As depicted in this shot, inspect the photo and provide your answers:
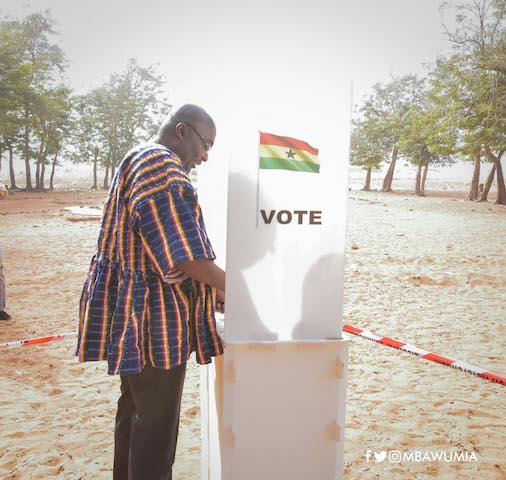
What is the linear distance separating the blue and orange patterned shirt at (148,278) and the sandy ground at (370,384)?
4.25ft

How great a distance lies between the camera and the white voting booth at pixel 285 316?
1.35 meters

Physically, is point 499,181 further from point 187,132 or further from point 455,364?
point 187,132

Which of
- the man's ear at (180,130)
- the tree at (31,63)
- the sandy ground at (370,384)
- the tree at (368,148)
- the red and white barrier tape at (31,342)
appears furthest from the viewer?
the tree at (368,148)

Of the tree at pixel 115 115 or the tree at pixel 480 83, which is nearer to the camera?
the tree at pixel 480 83

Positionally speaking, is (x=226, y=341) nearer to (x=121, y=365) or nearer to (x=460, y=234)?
(x=121, y=365)

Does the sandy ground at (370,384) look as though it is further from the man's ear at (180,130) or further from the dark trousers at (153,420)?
the man's ear at (180,130)

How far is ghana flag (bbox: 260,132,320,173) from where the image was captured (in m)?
1.31

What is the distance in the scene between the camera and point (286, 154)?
132cm

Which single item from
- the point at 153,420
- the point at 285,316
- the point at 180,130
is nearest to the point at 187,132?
the point at 180,130

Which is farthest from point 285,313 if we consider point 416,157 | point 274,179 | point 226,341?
point 416,157

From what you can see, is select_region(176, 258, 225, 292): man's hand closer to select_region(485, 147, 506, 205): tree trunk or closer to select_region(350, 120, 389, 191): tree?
select_region(485, 147, 506, 205): tree trunk

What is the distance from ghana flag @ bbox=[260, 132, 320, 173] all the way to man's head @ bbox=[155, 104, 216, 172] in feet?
1.35

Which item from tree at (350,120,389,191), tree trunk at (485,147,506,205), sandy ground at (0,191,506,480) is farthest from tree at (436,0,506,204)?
tree at (350,120,389,191)

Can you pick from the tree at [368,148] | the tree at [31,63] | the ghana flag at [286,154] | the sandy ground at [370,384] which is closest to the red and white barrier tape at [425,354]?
the sandy ground at [370,384]
